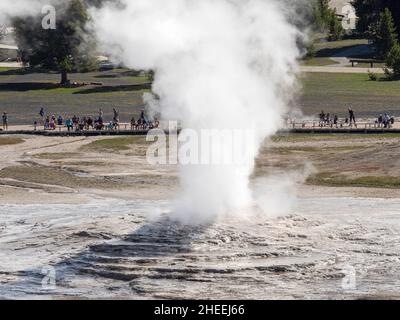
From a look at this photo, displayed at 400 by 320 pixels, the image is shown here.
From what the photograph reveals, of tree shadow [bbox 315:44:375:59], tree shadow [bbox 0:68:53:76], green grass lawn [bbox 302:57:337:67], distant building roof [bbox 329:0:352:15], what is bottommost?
tree shadow [bbox 0:68:53:76]

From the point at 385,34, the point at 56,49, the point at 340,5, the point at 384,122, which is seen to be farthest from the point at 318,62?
the point at 384,122

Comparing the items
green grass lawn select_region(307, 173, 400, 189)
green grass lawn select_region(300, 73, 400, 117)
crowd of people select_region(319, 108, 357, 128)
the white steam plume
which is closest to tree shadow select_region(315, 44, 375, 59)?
green grass lawn select_region(300, 73, 400, 117)

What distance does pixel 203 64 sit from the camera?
144ft

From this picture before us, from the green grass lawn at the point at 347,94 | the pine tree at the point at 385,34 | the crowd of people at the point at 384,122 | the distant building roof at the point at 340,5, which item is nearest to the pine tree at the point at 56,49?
the green grass lawn at the point at 347,94

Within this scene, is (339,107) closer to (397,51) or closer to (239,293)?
(397,51)

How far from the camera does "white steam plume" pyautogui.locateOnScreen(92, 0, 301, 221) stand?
43875 millimetres

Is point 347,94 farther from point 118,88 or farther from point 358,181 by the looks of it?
point 358,181

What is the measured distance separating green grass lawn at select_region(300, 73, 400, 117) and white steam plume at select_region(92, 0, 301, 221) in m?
48.7

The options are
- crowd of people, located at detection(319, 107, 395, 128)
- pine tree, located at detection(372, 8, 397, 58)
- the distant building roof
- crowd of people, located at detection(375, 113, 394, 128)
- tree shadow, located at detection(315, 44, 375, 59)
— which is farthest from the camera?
the distant building roof

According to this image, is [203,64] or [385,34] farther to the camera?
[385,34]

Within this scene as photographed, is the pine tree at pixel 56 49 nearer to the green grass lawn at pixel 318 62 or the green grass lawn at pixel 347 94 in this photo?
the green grass lawn at pixel 347 94

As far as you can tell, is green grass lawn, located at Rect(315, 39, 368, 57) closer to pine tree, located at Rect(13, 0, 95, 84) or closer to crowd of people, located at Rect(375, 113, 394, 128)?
pine tree, located at Rect(13, 0, 95, 84)

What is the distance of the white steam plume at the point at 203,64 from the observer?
4388 cm

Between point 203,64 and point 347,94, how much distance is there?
68247 mm
